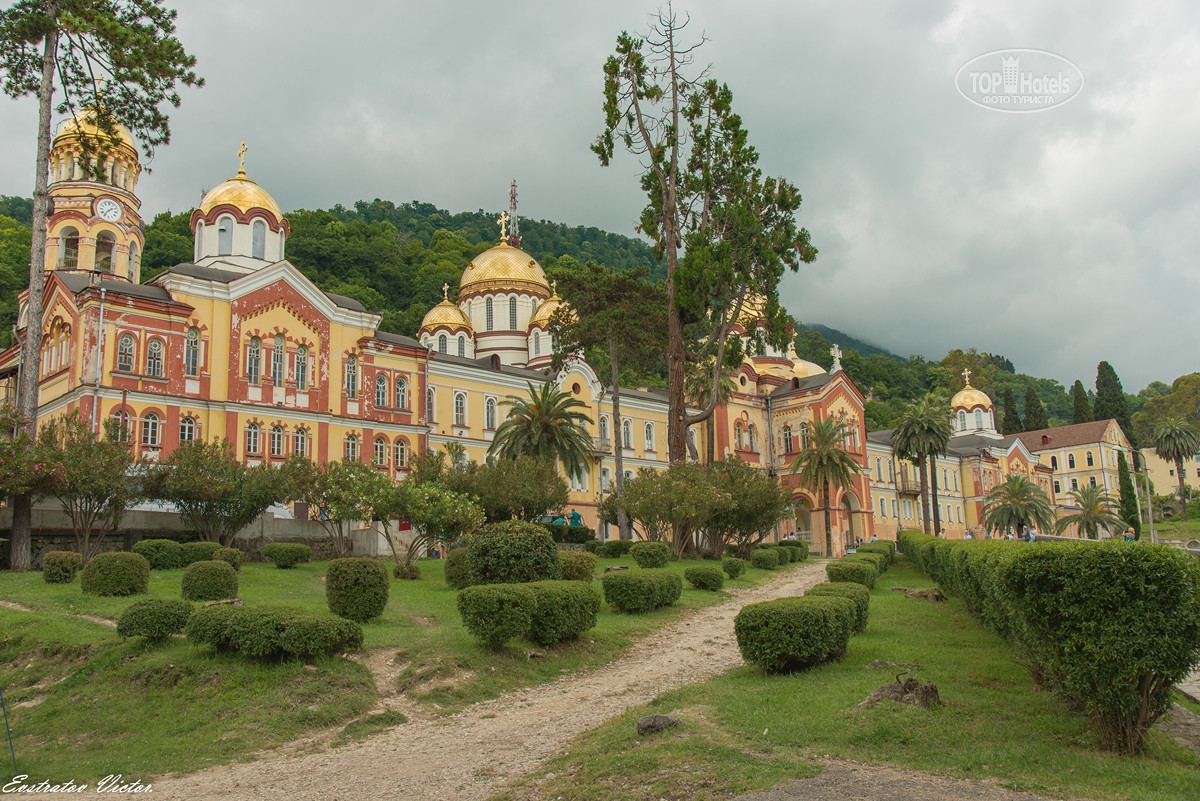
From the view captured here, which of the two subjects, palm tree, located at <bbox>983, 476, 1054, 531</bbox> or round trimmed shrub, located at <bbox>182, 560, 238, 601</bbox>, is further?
palm tree, located at <bbox>983, 476, 1054, 531</bbox>

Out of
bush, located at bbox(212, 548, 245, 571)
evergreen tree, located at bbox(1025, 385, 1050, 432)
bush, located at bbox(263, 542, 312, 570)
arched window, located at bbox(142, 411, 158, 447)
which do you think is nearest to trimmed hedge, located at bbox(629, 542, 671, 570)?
bush, located at bbox(263, 542, 312, 570)

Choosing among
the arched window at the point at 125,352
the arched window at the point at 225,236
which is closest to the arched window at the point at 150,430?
the arched window at the point at 125,352

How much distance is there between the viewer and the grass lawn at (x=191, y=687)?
10.7 metres

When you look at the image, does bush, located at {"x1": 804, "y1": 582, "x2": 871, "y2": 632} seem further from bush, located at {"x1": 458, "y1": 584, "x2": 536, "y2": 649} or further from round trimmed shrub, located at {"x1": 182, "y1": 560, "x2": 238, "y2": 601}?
round trimmed shrub, located at {"x1": 182, "y1": 560, "x2": 238, "y2": 601}

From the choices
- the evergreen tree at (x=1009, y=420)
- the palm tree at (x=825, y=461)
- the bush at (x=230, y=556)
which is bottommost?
the bush at (x=230, y=556)

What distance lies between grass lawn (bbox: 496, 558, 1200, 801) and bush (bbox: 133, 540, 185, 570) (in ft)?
54.0

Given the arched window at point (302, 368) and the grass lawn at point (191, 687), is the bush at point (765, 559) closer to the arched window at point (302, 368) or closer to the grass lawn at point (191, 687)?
the grass lawn at point (191, 687)

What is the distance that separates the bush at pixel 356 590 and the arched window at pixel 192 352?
21398 mm

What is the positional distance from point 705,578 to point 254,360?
70.9 feet

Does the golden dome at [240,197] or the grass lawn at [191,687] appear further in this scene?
the golden dome at [240,197]

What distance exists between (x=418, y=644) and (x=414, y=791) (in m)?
5.46

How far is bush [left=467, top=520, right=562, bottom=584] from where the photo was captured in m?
17.2

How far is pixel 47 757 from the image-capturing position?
1076 centimetres

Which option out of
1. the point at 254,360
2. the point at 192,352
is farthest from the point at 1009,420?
the point at 192,352
